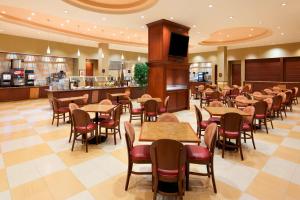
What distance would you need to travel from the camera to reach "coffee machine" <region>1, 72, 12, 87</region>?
1102 centimetres

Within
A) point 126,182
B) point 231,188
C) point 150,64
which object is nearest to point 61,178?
point 126,182

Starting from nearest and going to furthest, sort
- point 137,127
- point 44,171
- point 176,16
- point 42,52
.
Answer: point 44,171 < point 137,127 < point 176,16 < point 42,52

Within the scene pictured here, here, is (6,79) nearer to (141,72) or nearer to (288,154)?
(141,72)

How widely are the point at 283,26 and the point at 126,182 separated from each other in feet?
32.2

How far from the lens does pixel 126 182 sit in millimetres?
2848

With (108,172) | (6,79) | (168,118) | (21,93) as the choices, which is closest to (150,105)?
(168,118)

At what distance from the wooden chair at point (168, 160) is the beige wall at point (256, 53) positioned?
14.8 meters

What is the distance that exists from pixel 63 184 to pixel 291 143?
5002mm

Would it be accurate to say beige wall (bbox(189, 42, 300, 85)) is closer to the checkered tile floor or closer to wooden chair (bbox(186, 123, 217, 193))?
the checkered tile floor

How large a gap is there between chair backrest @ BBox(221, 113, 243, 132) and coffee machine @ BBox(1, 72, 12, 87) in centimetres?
1199

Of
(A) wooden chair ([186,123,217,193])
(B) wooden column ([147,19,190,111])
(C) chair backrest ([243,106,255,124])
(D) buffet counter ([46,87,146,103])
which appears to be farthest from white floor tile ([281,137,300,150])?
(D) buffet counter ([46,87,146,103])

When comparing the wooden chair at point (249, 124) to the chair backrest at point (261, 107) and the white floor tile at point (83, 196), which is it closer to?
the chair backrest at point (261, 107)

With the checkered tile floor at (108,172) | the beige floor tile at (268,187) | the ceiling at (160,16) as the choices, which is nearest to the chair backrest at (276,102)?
the checkered tile floor at (108,172)

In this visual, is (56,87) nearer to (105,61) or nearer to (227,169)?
(105,61)
